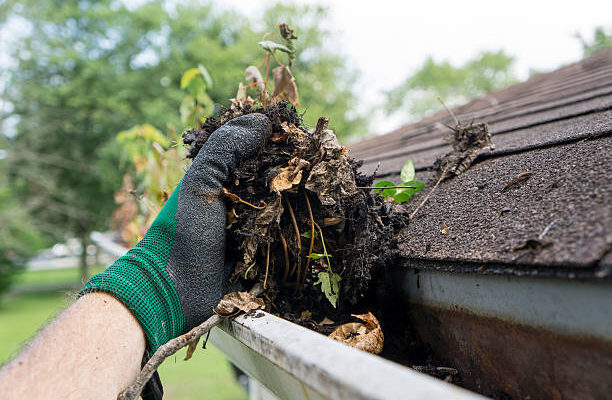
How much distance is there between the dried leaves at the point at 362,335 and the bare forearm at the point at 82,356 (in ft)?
1.52

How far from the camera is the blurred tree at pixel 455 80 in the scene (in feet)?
90.2

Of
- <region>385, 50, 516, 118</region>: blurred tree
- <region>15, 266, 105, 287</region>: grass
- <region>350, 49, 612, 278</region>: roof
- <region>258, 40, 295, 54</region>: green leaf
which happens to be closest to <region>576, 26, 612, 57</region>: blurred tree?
<region>350, 49, 612, 278</region>: roof

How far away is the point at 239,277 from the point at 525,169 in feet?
2.63

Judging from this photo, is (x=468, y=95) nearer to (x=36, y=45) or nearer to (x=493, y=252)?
(x=36, y=45)

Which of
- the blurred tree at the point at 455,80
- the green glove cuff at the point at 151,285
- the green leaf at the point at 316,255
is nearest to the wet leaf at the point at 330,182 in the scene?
the green leaf at the point at 316,255

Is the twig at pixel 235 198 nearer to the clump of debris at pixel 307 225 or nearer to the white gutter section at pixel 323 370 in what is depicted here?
the clump of debris at pixel 307 225

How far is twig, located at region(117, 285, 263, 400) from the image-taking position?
89 centimetres

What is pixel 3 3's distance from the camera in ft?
42.8

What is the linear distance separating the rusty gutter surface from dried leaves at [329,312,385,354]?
0.12 metres

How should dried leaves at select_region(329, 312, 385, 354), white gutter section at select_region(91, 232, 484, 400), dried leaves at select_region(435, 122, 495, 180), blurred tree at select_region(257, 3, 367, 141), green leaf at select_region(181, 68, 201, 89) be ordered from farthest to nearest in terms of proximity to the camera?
1. blurred tree at select_region(257, 3, 367, 141)
2. green leaf at select_region(181, 68, 201, 89)
3. dried leaves at select_region(435, 122, 495, 180)
4. dried leaves at select_region(329, 312, 385, 354)
5. white gutter section at select_region(91, 232, 484, 400)

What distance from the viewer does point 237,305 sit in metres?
0.99

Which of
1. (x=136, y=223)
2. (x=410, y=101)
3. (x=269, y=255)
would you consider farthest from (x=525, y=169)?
(x=410, y=101)

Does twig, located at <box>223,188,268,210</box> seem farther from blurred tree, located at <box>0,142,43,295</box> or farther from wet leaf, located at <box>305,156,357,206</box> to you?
blurred tree, located at <box>0,142,43,295</box>

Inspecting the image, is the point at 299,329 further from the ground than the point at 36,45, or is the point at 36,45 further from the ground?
the point at 36,45
